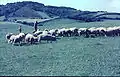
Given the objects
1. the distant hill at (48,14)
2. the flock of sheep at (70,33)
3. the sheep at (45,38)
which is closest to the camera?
the sheep at (45,38)

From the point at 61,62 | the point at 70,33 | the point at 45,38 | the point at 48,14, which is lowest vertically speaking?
the point at 48,14

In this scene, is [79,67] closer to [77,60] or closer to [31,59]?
[77,60]

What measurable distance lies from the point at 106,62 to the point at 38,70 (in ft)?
11.7

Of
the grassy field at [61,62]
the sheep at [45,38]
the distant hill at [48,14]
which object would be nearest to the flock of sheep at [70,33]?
the sheep at [45,38]

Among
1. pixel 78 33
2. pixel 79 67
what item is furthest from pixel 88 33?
pixel 79 67

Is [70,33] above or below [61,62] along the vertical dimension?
below

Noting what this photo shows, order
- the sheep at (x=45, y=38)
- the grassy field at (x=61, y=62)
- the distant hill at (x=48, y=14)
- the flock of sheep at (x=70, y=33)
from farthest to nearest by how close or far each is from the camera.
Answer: the distant hill at (x=48, y=14) < the flock of sheep at (x=70, y=33) < the sheep at (x=45, y=38) < the grassy field at (x=61, y=62)

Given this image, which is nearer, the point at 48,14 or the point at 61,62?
the point at 61,62

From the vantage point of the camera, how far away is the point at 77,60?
56.9 feet

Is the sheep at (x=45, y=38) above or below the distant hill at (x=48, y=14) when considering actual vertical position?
above

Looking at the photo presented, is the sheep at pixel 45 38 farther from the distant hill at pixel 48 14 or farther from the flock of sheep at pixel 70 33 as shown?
the distant hill at pixel 48 14

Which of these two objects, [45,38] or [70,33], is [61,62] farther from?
[70,33]

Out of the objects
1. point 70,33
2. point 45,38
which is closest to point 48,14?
point 70,33

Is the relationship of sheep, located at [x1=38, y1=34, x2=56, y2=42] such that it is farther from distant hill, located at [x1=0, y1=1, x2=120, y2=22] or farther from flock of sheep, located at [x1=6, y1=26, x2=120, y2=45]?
distant hill, located at [x1=0, y1=1, x2=120, y2=22]
